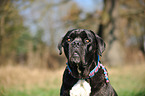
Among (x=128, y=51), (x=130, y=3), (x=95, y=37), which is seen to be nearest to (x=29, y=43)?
(x=130, y=3)

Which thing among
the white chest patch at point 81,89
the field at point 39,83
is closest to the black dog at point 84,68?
the white chest patch at point 81,89

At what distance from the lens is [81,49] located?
302 cm

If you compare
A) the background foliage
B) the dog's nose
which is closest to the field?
the background foliage

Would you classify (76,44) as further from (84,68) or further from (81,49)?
(84,68)

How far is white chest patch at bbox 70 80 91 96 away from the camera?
3.05 meters

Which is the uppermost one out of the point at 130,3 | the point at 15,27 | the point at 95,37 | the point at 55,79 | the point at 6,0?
the point at 130,3

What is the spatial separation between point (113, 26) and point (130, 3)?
5.89m

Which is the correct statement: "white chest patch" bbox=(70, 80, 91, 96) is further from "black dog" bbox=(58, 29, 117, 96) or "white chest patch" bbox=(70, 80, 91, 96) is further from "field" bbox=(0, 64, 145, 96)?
"field" bbox=(0, 64, 145, 96)

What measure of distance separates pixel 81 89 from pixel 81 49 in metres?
0.66

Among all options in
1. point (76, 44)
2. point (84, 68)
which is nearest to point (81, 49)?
point (76, 44)

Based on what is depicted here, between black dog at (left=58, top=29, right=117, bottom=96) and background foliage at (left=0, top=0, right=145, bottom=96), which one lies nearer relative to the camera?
black dog at (left=58, top=29, right=117, bottom=96)

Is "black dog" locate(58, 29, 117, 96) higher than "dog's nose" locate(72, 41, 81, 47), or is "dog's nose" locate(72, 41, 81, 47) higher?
"dog's nose" locate(72, 41, 81, 47)

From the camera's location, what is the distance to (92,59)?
3191 millimetres

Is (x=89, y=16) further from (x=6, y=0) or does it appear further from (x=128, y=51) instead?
(x=6, y=0)
